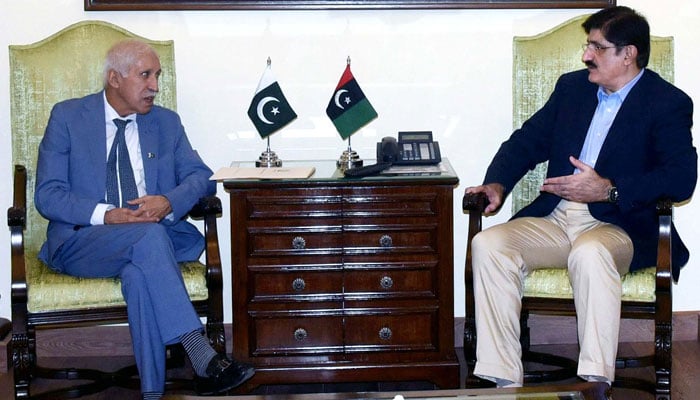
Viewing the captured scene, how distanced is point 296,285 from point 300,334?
0.58 feet

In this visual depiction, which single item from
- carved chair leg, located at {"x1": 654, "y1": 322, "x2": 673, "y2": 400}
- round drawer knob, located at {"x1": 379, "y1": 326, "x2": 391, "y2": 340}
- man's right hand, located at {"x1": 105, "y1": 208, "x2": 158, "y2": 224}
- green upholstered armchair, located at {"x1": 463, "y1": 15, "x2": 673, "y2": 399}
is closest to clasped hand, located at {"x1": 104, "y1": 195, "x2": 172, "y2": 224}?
man's right hand, located at {"x1": 105, "y1": 208, "x2": 158, "y2": 224}

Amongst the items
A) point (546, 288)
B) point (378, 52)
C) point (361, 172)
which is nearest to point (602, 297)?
point (546, 288)

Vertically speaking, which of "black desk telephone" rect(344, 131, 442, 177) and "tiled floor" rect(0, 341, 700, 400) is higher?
"black desk telephone" rect(344, 131, 442, 177)

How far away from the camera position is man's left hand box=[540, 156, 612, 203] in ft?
11.7

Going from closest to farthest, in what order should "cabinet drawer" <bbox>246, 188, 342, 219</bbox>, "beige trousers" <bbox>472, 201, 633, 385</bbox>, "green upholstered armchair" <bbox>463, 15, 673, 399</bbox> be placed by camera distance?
"beige trousers" <bbox>472, 201, 633, 385</bbox> < "green upholstered armchair" <bbox>463, 15, 673, 399</bbox> < "cabinet drawer" <bbox>246, 188, 342, 219</bbox>

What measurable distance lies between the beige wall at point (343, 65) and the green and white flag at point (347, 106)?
0.26m

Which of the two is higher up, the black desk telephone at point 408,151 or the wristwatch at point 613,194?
the black desk telephone at point 408,151

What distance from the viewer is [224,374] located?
3570mm

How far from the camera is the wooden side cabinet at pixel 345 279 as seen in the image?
378 cm

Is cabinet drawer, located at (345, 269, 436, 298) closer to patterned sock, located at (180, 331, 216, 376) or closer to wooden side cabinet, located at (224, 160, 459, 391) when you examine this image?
wooden side cabinet, located at (224, 160, 459, 391)

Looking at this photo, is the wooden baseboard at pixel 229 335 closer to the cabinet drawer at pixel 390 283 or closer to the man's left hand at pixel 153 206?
the cabinet drawer at pixel 390 283

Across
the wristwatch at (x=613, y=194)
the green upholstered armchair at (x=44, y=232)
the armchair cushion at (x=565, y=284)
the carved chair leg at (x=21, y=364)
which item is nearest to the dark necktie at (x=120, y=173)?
the green upholstered armchair at (x=44, y=232)

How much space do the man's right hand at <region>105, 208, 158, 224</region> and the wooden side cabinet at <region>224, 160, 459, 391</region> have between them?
322 mm

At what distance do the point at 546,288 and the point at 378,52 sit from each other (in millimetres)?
1204
